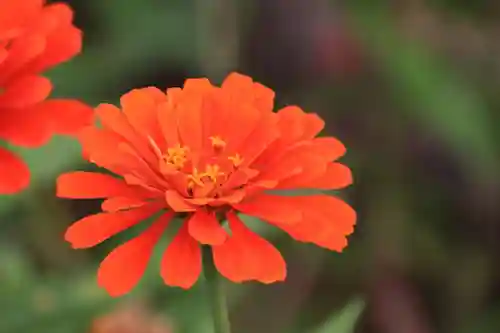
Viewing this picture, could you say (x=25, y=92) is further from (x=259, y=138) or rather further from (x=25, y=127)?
(x=259, y=138)

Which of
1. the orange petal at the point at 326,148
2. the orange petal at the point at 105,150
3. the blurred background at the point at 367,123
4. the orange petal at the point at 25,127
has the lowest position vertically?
the blurred background at the point at 367,123

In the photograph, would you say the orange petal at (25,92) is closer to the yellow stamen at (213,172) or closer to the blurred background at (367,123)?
the yellow stamen at (213,172)

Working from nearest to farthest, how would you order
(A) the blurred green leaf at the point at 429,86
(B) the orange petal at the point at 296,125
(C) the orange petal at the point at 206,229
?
(C) the orange petal at the point at 206,229 → (B) the orange petal at the point at 296,125 → (A) the blurred green leaf at the point at 429,86

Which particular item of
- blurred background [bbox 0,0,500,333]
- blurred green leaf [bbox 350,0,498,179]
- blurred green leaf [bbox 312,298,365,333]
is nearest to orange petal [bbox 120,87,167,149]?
blurred green leaf [bbox 312,298,365,333]

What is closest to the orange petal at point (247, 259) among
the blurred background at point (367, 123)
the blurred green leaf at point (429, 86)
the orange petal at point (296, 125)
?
the orange petal at point (296, 125)

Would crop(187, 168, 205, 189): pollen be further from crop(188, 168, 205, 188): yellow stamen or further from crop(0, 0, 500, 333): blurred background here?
crop(0, 0, 500, 333): blurred background

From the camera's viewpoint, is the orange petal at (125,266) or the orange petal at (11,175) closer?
the orange petal at (125,266)
